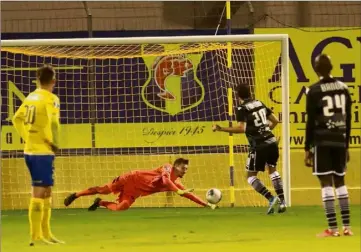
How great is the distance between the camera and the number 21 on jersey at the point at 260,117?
12602 mm

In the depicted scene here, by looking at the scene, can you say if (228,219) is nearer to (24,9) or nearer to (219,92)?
(219,92)

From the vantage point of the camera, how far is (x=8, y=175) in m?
15.6

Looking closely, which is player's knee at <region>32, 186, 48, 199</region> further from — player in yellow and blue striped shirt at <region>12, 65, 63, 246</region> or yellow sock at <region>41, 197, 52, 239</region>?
yellow sock at <region>41, 197, 52, 239</region>

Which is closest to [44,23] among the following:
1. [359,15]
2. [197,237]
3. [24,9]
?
[24,9]

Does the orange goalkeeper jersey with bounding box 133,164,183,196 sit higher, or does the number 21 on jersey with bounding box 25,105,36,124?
the number 21 on jersey with bounding box 25,105,36,124

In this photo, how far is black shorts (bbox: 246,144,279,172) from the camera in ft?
41.9

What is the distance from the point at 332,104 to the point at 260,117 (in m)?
3.71

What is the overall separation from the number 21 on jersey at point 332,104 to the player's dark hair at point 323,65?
0.21m

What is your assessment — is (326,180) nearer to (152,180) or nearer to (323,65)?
(323,65)

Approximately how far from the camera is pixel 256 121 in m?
12.6

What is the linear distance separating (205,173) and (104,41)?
9.86 feet

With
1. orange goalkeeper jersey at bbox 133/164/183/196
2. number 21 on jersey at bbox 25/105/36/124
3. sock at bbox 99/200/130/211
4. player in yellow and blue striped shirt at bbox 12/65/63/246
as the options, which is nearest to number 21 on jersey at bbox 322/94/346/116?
player in yellow and blue striped shirt at bbox 12/65/63/246

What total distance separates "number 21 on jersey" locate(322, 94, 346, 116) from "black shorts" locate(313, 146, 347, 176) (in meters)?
0.32

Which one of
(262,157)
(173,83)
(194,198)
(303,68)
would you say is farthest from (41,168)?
(303,68)
